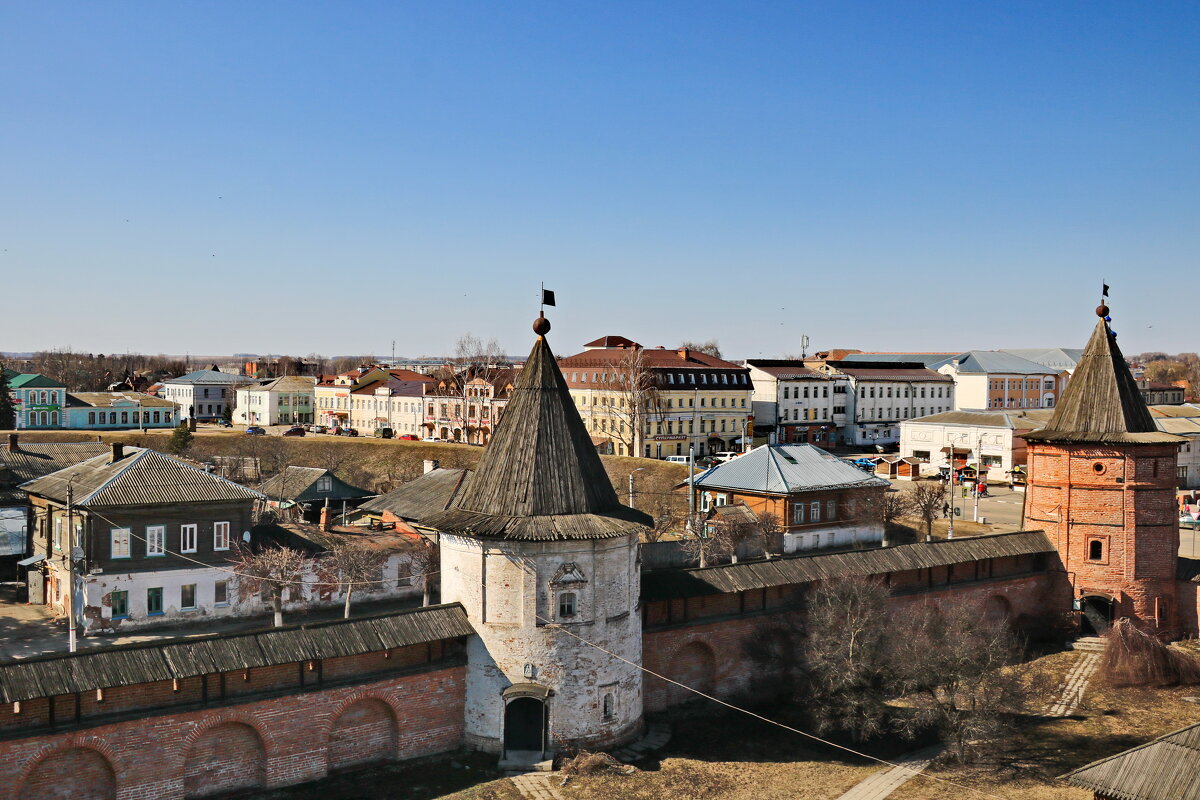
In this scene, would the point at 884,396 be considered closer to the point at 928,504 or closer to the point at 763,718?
the point at 928,504

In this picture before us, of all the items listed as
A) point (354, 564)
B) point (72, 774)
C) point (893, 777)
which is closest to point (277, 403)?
point (354, 564)

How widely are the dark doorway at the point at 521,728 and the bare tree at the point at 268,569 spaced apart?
13347 millimetres

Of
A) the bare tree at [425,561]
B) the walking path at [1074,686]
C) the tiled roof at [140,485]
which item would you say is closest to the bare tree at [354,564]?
the bare tree at [425,561]

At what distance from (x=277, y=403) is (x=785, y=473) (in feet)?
212

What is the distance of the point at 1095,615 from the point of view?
33.9 m

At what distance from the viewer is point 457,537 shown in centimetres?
2392

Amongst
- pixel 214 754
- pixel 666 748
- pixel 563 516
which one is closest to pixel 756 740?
pixel 666 748

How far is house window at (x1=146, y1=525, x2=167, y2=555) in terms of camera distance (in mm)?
33594

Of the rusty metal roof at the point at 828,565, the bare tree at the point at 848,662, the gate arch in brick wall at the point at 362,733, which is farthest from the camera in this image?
the rusty metal roof at the point at 828,565

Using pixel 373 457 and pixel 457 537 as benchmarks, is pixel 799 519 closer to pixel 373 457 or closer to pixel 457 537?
pixel 457 537

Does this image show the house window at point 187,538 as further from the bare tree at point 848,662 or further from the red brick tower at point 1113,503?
the red brick tower at point 1113,503

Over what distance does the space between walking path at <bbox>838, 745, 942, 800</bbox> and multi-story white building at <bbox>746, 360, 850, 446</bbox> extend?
5282cm

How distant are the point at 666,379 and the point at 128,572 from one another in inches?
1699

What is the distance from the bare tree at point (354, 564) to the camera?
35844 millimetres
